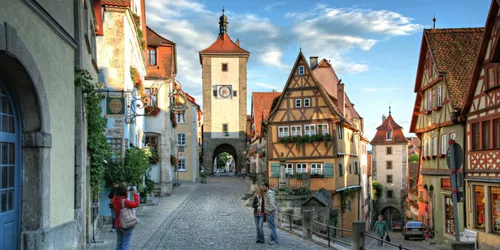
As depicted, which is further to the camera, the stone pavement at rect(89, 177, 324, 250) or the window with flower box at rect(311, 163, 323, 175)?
the window with flower box at rect(311, 163, 323, 175)

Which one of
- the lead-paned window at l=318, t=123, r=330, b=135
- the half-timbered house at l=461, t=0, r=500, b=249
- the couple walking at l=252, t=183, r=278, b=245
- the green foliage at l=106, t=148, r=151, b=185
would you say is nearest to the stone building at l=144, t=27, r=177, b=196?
the lead-paned window at l=318, t=123, r=330, b=135

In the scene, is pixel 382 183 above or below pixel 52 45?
below

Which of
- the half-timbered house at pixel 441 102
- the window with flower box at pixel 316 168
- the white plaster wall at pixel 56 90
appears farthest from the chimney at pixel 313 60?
the white plaster wall at pixel 56 90

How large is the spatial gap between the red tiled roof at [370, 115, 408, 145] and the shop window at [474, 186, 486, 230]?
4399 cm

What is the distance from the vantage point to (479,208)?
19.7m

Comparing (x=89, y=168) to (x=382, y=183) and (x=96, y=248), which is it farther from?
(x=382, y=183)

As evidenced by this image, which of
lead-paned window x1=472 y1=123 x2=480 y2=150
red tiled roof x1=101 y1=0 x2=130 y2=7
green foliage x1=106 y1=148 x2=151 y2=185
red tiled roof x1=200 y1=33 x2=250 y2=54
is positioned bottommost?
green foliage x1=106 y1=148 x2=151 y2=185

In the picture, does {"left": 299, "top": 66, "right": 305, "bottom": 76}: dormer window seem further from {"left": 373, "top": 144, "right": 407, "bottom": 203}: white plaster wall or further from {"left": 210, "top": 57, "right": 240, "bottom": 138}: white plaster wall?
{"left": 373, "top": 144, "right": 407, "bottom": 203}: white plaster wall

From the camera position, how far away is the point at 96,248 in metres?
12.7

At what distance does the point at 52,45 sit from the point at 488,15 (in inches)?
612

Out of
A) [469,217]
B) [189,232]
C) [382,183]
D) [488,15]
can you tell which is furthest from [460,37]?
[382,183]

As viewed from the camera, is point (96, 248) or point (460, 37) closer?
point (96, 248)

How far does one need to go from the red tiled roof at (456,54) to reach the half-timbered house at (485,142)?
5.38 ft

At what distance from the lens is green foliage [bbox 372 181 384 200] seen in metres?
62.5
